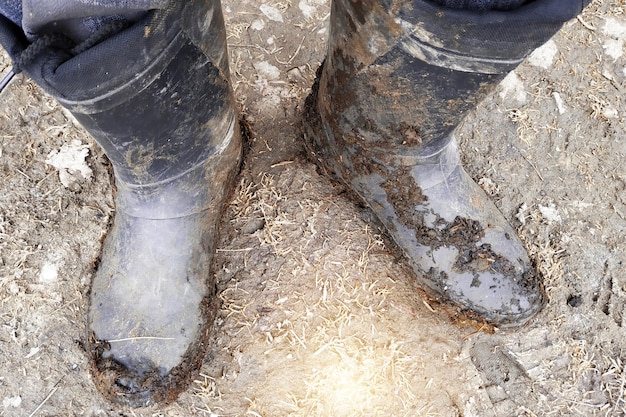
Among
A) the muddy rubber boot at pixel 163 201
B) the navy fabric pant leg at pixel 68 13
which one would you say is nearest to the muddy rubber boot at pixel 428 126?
the muddy rubber boot at pixel 163 201

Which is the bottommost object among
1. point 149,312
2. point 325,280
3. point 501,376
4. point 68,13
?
point 501,376

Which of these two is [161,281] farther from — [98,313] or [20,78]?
[20,78]

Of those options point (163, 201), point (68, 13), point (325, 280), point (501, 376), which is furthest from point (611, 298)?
point (68, 13)

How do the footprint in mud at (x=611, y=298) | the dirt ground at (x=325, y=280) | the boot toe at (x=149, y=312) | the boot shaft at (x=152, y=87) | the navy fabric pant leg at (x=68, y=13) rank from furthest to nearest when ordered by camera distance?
the footprint in mud at (x=611, y=298) < the dirt ground at (x=325, y=280) < the boot toe at (x=149, y=312) < the boot shaft at (x=152, y=87) < the navy fabric pant leg at (x=68, y=13)

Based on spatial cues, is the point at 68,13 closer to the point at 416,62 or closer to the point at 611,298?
the point at 416,62

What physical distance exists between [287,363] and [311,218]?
0.39 metres

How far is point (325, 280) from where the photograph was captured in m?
1.35

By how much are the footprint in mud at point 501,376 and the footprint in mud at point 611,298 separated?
0.30m

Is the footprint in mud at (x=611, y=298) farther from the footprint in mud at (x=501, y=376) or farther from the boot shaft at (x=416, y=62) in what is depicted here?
the boot shaft at (x=416, y=62)

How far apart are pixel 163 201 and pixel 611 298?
4.00 feet

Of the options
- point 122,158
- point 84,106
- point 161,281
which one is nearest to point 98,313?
point 161,281

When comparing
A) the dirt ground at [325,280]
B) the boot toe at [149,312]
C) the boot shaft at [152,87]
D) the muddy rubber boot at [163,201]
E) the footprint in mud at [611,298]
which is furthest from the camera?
the footprint in mud at [611,298]

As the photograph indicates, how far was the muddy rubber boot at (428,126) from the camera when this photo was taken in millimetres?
796

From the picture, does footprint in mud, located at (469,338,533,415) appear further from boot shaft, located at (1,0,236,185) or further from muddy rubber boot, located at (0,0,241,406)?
boot shaft, located at (1,0,236,185)
